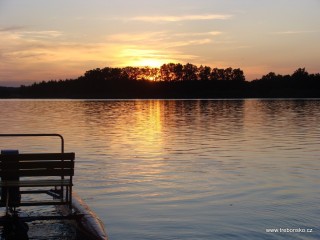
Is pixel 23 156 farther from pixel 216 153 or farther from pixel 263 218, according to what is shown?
pixel 216 153

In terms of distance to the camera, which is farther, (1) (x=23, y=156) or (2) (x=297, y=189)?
(2) (x=297, y=189)

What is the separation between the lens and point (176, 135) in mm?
39875

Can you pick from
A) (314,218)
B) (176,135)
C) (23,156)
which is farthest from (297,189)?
(176,135)

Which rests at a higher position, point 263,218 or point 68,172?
point 68,172

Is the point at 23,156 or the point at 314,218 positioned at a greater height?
the point at 23,156

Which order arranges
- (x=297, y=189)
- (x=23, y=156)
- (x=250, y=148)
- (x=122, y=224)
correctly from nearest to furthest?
(x=23, y=156)
(x=122, y=224)
(x=297, y=189)
(x=250, y=148)

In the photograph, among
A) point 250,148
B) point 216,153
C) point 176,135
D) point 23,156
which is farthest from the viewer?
point 176,135

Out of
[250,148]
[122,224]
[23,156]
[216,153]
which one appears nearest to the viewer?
[23,156]

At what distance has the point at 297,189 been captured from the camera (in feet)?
55.0

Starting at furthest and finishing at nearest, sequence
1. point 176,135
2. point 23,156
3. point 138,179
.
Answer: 1. point 176,135
2. point 138,179
3. point 23,156

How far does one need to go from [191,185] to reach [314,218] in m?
5.33

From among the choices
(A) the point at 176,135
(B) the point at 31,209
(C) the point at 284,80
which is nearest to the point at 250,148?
(A) the point at 176,135

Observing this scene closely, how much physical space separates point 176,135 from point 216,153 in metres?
12.8

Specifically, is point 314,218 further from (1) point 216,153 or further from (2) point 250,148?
(2) point 250,148
